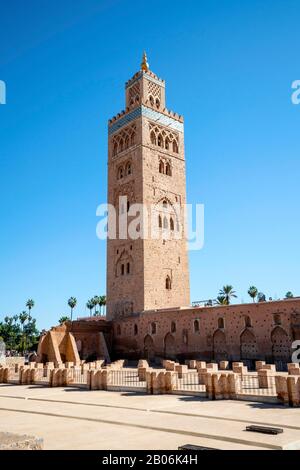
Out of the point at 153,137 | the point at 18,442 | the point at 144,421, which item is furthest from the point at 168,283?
the point at 18,442

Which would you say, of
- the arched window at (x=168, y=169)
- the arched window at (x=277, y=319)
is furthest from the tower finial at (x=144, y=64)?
the arched window at (x=277, y=319)

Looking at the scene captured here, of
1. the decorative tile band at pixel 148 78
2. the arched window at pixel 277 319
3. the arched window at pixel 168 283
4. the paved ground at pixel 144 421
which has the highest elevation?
the decorative tile band at pixel 148 78

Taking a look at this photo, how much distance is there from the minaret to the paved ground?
20.0 m

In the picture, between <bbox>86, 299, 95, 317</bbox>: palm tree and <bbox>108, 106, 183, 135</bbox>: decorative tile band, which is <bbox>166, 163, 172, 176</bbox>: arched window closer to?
<bbox>108, 106, 183, 135</bbox>: decorative tile band

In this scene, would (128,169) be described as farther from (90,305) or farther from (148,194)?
(90,305)

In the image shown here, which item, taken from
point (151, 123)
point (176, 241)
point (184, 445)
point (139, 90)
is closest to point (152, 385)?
point (184, 445)

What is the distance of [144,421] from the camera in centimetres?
881

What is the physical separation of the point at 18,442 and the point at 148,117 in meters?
35.6

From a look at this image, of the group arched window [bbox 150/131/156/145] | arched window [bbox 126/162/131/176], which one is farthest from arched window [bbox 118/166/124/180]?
arched window [bbox 150/131/156/145]

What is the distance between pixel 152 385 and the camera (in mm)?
14305

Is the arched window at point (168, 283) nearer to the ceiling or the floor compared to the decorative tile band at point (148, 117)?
nearer to the floor

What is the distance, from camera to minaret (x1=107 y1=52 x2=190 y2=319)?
33906 mm

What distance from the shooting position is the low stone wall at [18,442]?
4.64 metres

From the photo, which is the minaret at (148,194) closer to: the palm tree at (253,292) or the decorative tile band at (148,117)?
the decorative tile band at (148,117)
